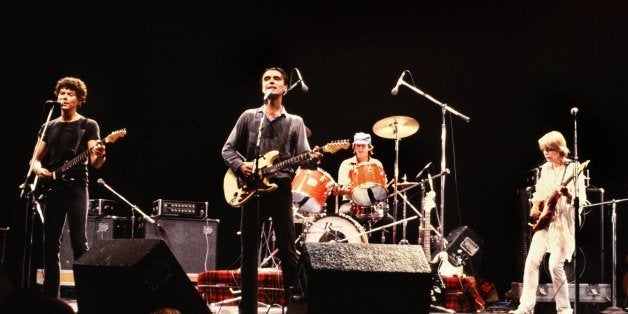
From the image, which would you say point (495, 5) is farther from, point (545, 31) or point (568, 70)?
point (568, 70)

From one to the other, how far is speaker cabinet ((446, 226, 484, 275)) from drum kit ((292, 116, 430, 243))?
1.10 m

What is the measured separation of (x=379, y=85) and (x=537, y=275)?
5.17 meters

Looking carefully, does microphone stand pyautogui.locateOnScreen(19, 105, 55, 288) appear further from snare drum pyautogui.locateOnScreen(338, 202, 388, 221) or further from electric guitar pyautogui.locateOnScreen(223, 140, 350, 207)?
snare drum pyautogui.locateOnScreen(338, 202, 388, 221)

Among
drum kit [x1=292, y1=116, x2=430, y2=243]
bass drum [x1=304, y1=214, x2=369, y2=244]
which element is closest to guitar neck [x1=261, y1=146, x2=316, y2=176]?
drum kit [x1=292, y1=116, x2=430, y2=243]

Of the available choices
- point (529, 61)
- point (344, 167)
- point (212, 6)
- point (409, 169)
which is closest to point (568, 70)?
point (529, 61)

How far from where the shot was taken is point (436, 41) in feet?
36.1

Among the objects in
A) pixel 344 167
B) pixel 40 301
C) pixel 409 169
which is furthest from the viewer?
pixel 409 169

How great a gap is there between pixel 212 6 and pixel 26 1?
2787 mm

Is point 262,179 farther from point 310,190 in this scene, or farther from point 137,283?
point 310,190

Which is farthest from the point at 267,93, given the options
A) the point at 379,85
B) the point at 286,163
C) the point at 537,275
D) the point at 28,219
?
the point at 379,85

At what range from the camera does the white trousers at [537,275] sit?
670cm

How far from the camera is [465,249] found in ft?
31.4

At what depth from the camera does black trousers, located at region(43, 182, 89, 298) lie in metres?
5.50

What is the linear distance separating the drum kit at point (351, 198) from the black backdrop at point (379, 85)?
1.96m
